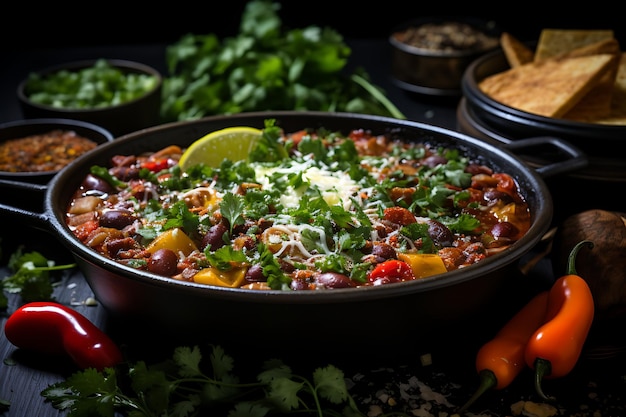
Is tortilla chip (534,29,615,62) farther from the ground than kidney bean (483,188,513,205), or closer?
farther from the ground

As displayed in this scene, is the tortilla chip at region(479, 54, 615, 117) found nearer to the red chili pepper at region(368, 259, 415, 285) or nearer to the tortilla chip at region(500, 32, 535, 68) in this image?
the tortilla chip at region(500, 32, 535, 68)

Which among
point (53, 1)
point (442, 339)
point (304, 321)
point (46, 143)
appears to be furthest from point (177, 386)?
point (53, 1)

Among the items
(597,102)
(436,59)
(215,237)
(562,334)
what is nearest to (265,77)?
(436,59)

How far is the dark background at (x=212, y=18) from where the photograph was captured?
7.27 metres

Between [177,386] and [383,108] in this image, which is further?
[383,108]

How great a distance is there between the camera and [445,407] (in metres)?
2.75

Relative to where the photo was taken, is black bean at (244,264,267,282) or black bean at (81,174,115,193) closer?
black bean at (244,264,267,282)

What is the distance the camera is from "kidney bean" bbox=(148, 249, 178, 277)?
2.89 m

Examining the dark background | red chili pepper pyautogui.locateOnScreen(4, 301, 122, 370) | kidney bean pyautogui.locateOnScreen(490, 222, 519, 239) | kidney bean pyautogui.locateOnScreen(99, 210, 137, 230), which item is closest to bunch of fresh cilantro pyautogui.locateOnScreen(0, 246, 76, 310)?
red chili pepper pyautogui.locateOnScreen(4, 301, 122, 370)

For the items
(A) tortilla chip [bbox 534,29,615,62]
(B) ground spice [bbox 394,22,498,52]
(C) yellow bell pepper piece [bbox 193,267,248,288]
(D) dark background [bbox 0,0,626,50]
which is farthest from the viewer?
(D) dark background [bbox 0,0,626,50]

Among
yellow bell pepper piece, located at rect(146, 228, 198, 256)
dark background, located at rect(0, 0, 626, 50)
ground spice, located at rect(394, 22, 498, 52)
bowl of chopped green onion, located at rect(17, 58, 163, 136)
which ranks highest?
yellow bell pepper piece, located at rect(146, 228, 198, 256)

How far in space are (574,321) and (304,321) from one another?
104 centimetres

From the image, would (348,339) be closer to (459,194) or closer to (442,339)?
(442,339)

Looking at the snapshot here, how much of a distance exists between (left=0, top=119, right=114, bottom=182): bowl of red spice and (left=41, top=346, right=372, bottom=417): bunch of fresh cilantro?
1.74 meters
